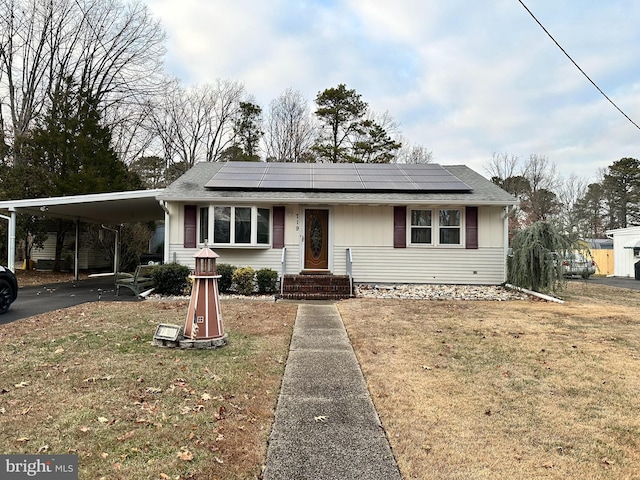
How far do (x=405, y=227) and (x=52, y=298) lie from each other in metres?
10.2

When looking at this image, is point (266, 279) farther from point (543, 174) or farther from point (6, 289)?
point (543, 174)

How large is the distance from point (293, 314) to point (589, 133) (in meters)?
23.6

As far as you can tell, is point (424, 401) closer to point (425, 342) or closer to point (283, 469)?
point (283, 469)

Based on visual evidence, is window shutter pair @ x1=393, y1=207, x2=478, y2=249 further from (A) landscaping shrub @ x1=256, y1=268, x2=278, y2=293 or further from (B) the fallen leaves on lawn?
(B) the fallen leaves on lawn

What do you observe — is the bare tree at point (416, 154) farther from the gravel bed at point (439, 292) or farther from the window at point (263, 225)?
the window at point (263, 225)

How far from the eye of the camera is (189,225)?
1171 cm

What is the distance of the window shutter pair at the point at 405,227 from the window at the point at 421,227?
300 millimetres

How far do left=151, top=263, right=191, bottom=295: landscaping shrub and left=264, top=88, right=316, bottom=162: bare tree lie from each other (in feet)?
62.9

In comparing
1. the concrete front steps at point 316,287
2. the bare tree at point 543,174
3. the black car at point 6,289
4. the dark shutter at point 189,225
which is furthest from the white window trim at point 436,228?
the bare tree at point 543,174

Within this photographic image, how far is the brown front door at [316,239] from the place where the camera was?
476 inches

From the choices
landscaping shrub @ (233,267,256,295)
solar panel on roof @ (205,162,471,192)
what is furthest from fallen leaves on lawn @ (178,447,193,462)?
solar panel on roof @ (205,162,471,192)

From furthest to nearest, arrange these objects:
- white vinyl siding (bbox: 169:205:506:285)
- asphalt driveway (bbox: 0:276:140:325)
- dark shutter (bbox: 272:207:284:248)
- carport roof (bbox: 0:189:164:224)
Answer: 1. white vinyl siding (bbox: 169:205:506:285)
2. dark shutter (bbox: 272:207:284:248)
3. carport roof (bbox: 0:189:164:224)
4. asphalt driveway (bbox: 0:276:140:325)

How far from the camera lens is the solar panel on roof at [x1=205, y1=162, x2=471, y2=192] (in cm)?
1212

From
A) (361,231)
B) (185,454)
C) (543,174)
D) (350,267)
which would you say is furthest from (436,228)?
(543,174)
